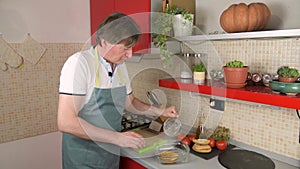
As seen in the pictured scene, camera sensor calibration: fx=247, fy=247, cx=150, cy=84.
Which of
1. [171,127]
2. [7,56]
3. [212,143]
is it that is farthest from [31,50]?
[212,143]

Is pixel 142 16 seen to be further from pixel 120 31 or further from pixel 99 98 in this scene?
pixel 99 98

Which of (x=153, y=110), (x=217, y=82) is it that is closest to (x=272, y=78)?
(x=217, y=82)

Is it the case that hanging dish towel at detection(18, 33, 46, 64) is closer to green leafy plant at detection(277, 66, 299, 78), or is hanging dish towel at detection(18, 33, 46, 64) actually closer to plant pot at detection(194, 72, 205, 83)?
plant pot at detection(194, 72, 205, 83)

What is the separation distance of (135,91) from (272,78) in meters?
1.09

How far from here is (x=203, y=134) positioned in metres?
1.45

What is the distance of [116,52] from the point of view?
3.79 feet

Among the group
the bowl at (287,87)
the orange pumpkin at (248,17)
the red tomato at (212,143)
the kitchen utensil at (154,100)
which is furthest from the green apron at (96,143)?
the bowl at (287,87)

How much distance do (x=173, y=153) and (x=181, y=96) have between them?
0.51 m

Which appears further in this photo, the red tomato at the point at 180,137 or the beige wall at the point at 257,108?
the red tomato at the point at 180,137

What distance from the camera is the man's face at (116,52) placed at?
1.12 m

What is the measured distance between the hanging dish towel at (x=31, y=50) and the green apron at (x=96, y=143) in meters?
0.81

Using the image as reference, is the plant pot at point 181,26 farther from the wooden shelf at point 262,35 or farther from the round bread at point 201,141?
the round bread at point 201,141

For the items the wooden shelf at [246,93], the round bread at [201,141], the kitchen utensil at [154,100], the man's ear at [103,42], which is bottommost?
the round bread at [201,141]

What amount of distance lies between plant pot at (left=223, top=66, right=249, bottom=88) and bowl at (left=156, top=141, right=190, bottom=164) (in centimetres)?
41
